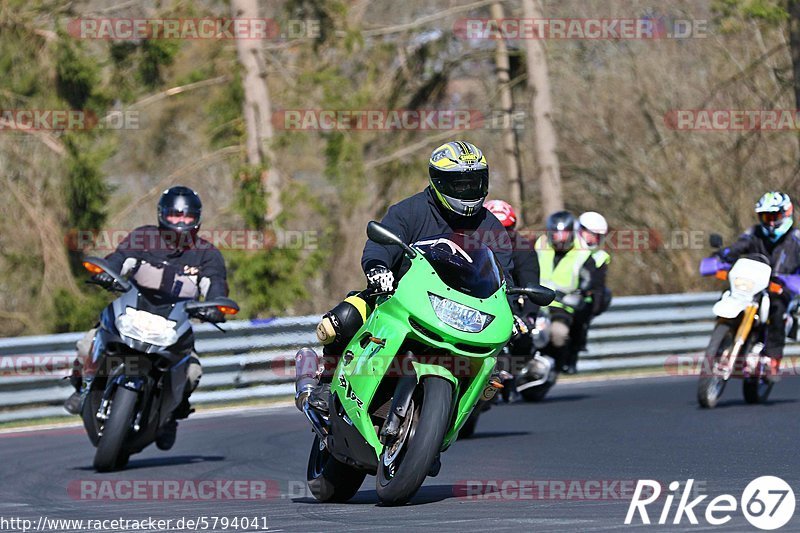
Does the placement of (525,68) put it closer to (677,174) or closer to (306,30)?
(677,174)

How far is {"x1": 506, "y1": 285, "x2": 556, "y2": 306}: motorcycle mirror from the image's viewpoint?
328 inches

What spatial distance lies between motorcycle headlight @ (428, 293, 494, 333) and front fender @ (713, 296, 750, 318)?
23.3 feet

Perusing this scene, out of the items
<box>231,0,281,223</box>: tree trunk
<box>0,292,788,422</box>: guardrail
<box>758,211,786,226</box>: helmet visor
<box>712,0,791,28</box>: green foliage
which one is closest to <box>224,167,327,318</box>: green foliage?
<box>231,0,281,223</box>: tree trunk

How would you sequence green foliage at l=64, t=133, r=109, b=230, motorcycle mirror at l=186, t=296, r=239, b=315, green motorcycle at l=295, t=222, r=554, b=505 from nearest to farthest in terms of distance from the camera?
green motorcycle at l=295, t=222, r=554, b=505, motorcycle mirror at l=186, t=296, r=239, b=315, green foliage at l=64, t=133, r=109, b=230

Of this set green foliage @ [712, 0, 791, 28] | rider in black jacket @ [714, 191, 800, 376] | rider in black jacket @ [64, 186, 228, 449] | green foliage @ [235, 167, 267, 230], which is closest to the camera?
rider in black jacket @ [64, 186, 228, 449]

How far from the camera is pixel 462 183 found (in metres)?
8.51

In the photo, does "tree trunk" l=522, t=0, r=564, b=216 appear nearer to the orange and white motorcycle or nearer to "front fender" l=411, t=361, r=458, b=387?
the orange and white motorcycle

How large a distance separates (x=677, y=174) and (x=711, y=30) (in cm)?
284

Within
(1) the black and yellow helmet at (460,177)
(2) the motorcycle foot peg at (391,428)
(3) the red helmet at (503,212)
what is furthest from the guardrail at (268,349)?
(2) the motorcycle foot peg at (391,428)

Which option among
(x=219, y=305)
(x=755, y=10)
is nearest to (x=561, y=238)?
(x=219, y=305)

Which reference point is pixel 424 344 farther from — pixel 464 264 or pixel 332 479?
pixel 332 479

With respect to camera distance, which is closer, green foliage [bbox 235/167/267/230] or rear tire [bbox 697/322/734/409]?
rear tire [bbox 697/322/734/409]

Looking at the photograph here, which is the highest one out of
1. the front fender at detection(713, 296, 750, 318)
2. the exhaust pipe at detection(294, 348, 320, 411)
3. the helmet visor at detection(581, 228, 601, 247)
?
the exhaust pipe at detection(294, 348, 320, 411)

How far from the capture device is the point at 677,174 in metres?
29.5
